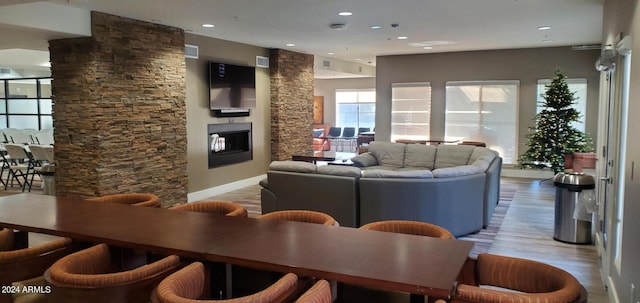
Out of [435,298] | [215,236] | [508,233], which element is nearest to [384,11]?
[508,233]

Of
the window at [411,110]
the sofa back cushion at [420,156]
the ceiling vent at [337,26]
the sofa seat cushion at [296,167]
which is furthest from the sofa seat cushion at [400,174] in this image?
the window at [411,110]

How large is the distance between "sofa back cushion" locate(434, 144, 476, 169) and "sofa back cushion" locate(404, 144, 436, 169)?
112mm

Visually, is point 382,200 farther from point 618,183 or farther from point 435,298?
point 435,298

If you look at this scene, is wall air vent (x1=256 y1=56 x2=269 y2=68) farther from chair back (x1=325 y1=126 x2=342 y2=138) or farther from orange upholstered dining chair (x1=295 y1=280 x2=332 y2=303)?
orange upholstered dining chair (x1=295 y1=280 x2=332 y2=303)

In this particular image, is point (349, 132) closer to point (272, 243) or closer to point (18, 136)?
point (18, 136)

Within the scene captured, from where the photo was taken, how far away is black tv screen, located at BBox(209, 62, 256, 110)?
8133mm

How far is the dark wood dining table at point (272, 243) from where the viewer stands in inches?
75.6

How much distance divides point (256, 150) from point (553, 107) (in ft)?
18.9

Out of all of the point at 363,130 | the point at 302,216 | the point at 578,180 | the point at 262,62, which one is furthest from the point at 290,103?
the point at 302,216

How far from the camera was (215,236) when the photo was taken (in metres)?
2.43

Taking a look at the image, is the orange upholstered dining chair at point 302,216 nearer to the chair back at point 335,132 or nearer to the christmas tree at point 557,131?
the christmas tree at point 557,131

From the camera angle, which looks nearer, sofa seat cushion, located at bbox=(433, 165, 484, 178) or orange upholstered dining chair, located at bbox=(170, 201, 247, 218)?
orange upholstered dining chair, located at bbox=(170, 201, 247, 218)

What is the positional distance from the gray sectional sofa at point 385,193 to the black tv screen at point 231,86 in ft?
9.63

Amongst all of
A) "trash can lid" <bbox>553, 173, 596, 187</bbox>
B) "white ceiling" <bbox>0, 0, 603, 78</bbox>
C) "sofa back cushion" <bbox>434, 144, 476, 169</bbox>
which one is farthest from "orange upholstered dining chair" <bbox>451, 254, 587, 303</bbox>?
"sofa back cushion" <bbox>434, 144, 476, 169</bbox>
